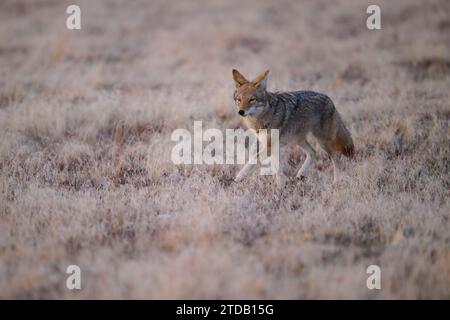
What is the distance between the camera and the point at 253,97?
6.72 m

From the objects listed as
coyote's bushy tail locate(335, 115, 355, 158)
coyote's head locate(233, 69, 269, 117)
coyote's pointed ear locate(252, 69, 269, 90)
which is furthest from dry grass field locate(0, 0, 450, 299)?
coyote's pointed ear locate(252, 69, 269, 90)

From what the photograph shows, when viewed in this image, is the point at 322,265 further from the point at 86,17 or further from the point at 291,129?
the point at 86,17

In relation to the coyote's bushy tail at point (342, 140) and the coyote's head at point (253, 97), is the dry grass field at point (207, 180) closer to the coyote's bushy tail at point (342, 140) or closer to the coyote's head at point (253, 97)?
the coyote's bushy tail at point (342, 140)

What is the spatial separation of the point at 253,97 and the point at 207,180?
1.26 m

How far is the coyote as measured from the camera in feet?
22.4

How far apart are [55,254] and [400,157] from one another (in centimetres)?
498

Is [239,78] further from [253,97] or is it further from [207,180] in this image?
[207,180]

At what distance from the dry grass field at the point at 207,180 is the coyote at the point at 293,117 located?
0.98 ft

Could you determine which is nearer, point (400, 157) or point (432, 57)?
point (400, 157)

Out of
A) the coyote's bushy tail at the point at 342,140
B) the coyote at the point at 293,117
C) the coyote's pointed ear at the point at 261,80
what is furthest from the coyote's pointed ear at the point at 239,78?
the coyote's bushy tail at the point at 342,140

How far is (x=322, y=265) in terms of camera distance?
15.1 ft

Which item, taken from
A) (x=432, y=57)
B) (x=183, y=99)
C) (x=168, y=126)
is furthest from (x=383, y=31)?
(x=168, y=126)

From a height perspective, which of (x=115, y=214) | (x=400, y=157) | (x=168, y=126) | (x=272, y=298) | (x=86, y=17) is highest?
(x=86, y=17)

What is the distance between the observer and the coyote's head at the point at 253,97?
22.0 feet
